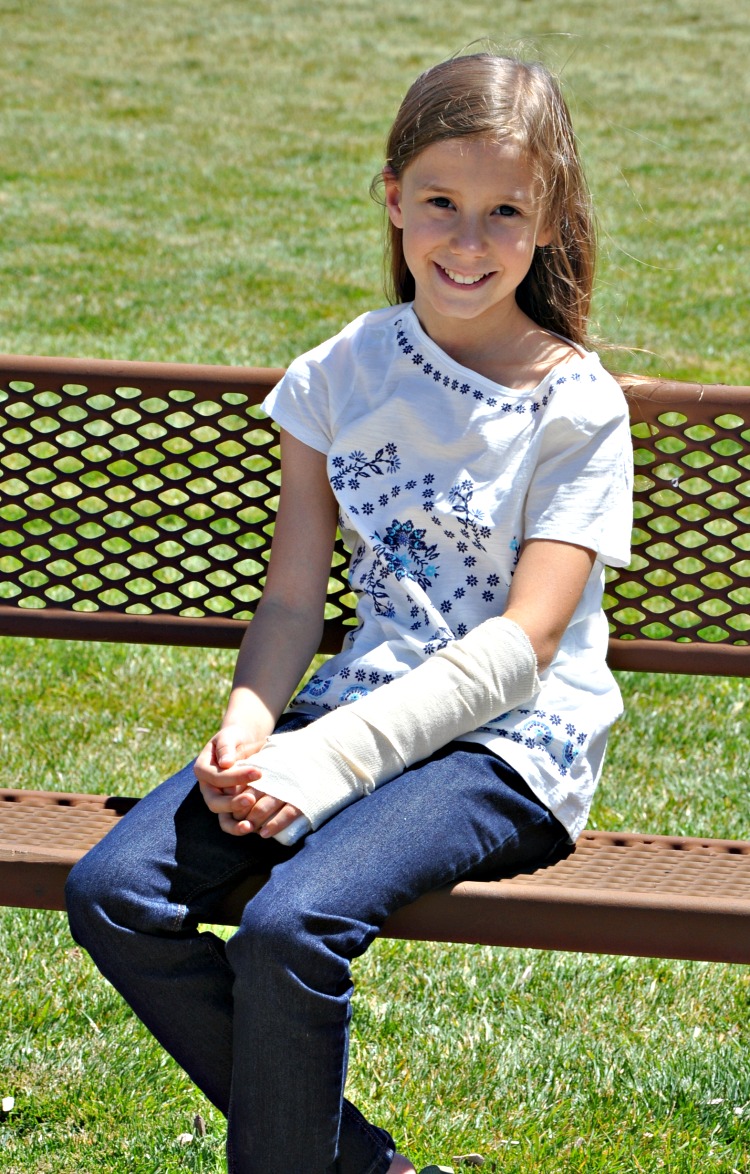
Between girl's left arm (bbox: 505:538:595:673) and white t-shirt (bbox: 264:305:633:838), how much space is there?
0.10ft

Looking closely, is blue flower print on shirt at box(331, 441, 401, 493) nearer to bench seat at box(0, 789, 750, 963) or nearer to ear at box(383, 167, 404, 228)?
ear at box(383, 167, 404, 228)

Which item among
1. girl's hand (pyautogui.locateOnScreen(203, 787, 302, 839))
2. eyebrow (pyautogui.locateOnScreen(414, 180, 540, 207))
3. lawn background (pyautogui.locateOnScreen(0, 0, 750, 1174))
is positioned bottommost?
lawn background (pyautogui.locateOnScreen(0, 0, 750, 1174))

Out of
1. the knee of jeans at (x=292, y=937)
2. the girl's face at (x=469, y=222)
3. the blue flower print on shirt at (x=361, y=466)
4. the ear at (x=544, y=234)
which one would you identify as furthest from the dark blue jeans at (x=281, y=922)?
the ear at (x=544, y=234)

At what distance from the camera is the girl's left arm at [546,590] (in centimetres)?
227

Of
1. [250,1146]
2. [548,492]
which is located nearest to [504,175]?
[548,492]

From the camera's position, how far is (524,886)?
2.17m

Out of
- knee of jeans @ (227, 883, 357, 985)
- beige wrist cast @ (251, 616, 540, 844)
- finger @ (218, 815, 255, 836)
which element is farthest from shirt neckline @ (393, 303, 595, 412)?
knee of jeans @ (227, 883, 357, 985)

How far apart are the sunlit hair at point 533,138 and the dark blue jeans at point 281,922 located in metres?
0.86

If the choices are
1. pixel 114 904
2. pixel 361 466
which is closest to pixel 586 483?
pixel 361 466

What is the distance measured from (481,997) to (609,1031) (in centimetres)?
26

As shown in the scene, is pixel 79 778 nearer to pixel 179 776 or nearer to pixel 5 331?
pixel 179 776

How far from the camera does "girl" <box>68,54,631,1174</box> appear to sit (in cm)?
202

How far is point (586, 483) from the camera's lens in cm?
236

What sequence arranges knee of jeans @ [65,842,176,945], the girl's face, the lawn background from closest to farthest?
knee of jeans @ [65,842,176,945], the girl's face, the lawn background
